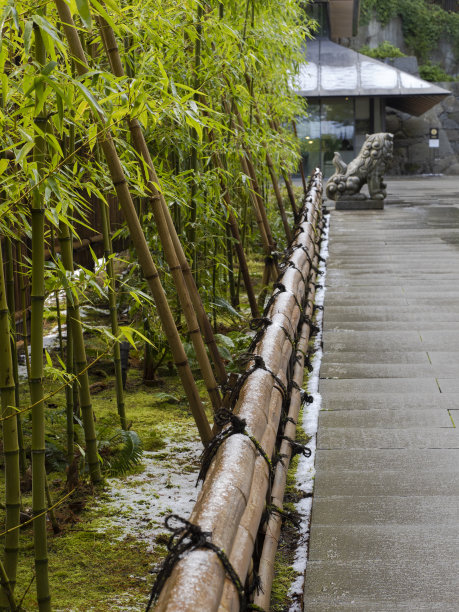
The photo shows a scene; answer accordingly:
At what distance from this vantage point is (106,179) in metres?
3.14

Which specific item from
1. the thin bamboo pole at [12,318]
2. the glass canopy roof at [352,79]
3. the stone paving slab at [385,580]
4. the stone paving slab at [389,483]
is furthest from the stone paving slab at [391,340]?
the glass canopy roof at [352,79]

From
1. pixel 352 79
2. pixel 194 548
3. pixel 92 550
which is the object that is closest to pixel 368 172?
pixel 352 79

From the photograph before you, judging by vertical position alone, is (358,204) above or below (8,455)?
above

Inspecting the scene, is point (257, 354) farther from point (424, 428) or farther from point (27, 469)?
point (27, 469)

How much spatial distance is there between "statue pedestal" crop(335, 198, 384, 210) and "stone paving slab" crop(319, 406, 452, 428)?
9.57 m

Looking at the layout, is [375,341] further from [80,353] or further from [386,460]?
[80,353]

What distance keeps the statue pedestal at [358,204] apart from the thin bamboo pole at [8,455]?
11.2 m

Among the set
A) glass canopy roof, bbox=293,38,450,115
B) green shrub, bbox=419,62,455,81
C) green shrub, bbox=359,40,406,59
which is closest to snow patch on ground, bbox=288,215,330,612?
glass canopy roof, bbox=293,38,450,115

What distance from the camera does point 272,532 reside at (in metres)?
2.42

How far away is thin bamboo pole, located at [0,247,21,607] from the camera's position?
216 centimetres

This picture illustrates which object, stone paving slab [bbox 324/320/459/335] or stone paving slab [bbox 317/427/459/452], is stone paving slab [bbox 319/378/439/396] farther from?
stone paving slab [bbox 324/320/459/335]

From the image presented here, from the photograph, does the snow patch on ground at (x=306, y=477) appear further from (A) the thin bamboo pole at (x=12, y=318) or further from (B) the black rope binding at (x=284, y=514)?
(A) the thin bamboo pole at (x=12, y=318)

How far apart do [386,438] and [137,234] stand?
4.60 ft

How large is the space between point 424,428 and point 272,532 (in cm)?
126
